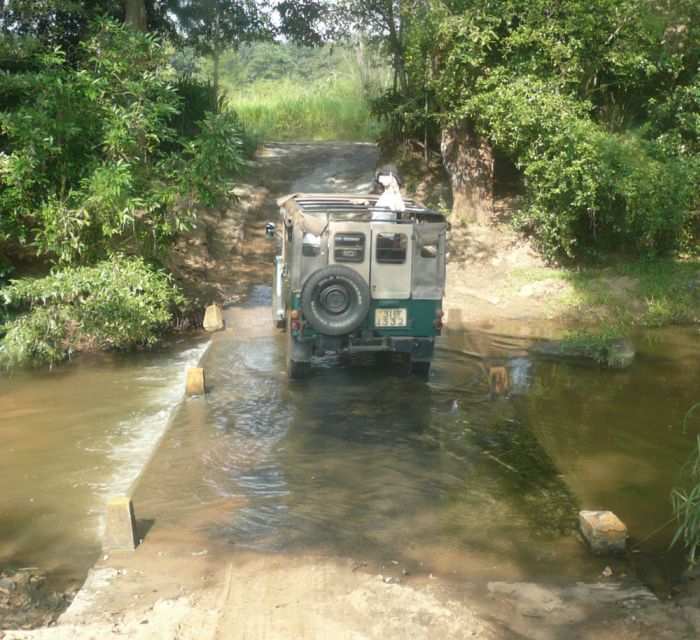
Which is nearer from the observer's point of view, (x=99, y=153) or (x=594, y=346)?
(x=594, y=346)

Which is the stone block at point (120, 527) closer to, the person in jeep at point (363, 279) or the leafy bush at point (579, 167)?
the person in jeep at point (363, 279)

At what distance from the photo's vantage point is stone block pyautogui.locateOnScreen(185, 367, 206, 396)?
10.1 meters

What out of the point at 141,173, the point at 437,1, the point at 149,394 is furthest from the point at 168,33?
the point at 149,394

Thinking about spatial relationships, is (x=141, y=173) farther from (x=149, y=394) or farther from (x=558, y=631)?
(x=558, y=631)

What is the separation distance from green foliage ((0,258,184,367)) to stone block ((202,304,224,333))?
1379mm

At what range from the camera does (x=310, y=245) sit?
9.68 meters

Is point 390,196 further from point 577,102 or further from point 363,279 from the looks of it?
point 577,102

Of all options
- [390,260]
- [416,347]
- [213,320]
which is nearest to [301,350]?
[416,347]

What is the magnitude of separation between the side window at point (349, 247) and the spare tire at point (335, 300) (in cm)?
29

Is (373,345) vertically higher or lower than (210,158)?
lower

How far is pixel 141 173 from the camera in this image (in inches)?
484

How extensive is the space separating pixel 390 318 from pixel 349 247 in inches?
39.6

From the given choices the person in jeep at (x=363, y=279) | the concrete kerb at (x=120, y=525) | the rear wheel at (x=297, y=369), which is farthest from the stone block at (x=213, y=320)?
the concrete kerb at (x=120, y=525)

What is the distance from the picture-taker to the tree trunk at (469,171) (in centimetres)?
1806
